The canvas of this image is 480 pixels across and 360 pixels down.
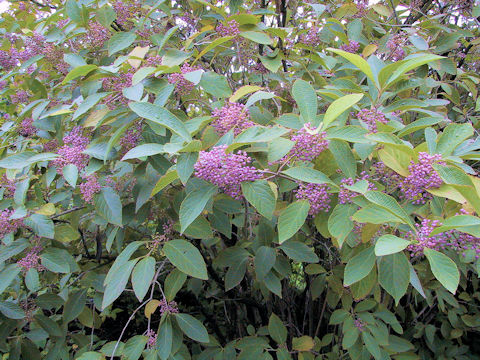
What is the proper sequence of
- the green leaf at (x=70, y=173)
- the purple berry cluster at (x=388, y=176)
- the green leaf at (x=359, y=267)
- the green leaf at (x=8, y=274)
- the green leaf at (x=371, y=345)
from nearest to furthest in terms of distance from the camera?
the green leaf at (x=359, y=267) → the purple berry cluster at (x=388, y=176) → the green leaf at (x=70, y=173) → the green leaf at (x=8, y=274) → the green leaf at (x=371, y=345)

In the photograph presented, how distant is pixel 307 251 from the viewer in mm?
1583

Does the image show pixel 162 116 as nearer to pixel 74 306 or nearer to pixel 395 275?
pixel 395 275

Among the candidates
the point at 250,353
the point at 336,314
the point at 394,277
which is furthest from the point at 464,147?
the point at 250,353

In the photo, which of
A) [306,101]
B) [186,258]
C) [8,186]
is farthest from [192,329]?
[8,186]

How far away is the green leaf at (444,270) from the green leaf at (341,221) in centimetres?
20

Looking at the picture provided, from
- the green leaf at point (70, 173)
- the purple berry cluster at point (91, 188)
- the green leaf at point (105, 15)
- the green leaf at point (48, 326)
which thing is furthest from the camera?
the green leaf at point (48, 326)

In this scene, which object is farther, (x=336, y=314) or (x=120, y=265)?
(x=336, y=314)

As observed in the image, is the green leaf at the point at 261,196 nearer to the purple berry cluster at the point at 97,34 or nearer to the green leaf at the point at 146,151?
the green leaf at the point at 146,151

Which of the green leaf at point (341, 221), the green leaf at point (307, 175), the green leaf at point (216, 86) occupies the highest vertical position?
the green leaf at point (216, 86)

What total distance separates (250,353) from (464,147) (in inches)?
51.0

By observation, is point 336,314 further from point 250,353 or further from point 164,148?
point 164,148

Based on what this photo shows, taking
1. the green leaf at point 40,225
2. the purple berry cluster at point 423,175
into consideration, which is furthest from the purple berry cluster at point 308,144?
the green leaf at point 40,225

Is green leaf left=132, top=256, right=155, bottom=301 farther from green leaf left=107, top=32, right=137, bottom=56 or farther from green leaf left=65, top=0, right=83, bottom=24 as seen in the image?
green leaf left=65, top=0, right=83, bottom=24

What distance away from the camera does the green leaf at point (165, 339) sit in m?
1.31
